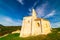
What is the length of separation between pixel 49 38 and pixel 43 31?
612 centimetres

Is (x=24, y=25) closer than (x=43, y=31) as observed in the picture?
No

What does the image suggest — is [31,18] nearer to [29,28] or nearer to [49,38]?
[29,28]

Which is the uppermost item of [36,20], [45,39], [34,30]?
[36,20]

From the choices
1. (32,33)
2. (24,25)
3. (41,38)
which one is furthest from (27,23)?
(41,38)

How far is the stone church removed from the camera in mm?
39156

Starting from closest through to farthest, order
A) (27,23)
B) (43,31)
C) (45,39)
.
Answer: (45,39) < (43,31) < (27,23)

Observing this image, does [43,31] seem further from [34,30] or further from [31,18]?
[31,18]

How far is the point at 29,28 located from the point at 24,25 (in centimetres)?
241

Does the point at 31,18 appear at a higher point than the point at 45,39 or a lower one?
higher

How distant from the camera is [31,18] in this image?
41031mm

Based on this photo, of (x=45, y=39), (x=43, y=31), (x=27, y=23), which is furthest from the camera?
(x=27, y=23)

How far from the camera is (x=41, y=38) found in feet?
110

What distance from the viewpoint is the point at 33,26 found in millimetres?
40125

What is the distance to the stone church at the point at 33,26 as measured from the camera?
39.2 metres
